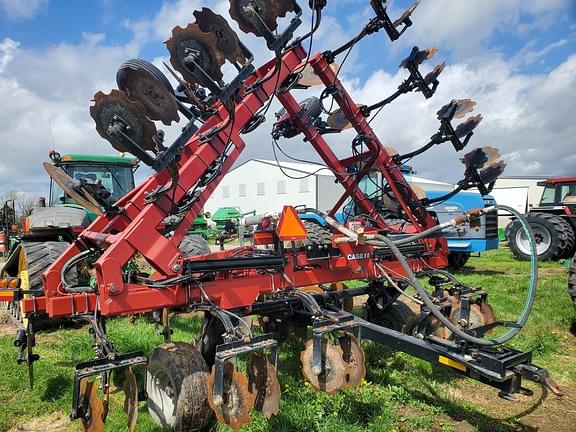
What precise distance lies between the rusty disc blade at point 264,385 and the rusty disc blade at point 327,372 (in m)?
0.28

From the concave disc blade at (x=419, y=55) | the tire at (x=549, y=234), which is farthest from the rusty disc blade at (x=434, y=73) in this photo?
the tire at (x=549, y=234)

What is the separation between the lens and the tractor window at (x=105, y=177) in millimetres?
7023

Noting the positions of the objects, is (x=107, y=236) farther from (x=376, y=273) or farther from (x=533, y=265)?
(x=533, y=265)

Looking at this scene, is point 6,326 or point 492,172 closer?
point 492,172

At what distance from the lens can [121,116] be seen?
270cm

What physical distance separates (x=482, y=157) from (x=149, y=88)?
357cm

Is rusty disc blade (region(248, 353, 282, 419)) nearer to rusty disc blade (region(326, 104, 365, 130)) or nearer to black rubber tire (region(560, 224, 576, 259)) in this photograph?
rusty disc blade (region(326, 104, 365, 130))

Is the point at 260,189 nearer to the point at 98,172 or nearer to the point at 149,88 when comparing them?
the point at 98,172

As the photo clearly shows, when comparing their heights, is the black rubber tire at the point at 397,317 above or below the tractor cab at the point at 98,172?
below

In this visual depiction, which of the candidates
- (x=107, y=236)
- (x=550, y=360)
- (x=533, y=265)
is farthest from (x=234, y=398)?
(x=550, y=360)

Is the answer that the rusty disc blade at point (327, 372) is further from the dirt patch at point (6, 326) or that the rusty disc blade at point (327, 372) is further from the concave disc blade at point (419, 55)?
the dirt patch at point (6, 326)

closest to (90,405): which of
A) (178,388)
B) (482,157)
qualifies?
(178,388)

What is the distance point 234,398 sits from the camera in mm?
2523

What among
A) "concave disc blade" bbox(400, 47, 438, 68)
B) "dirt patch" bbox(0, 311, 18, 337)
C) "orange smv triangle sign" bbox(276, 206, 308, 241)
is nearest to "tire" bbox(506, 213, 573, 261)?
"concave disc blade" bbox(400, 47, 438, 68)
